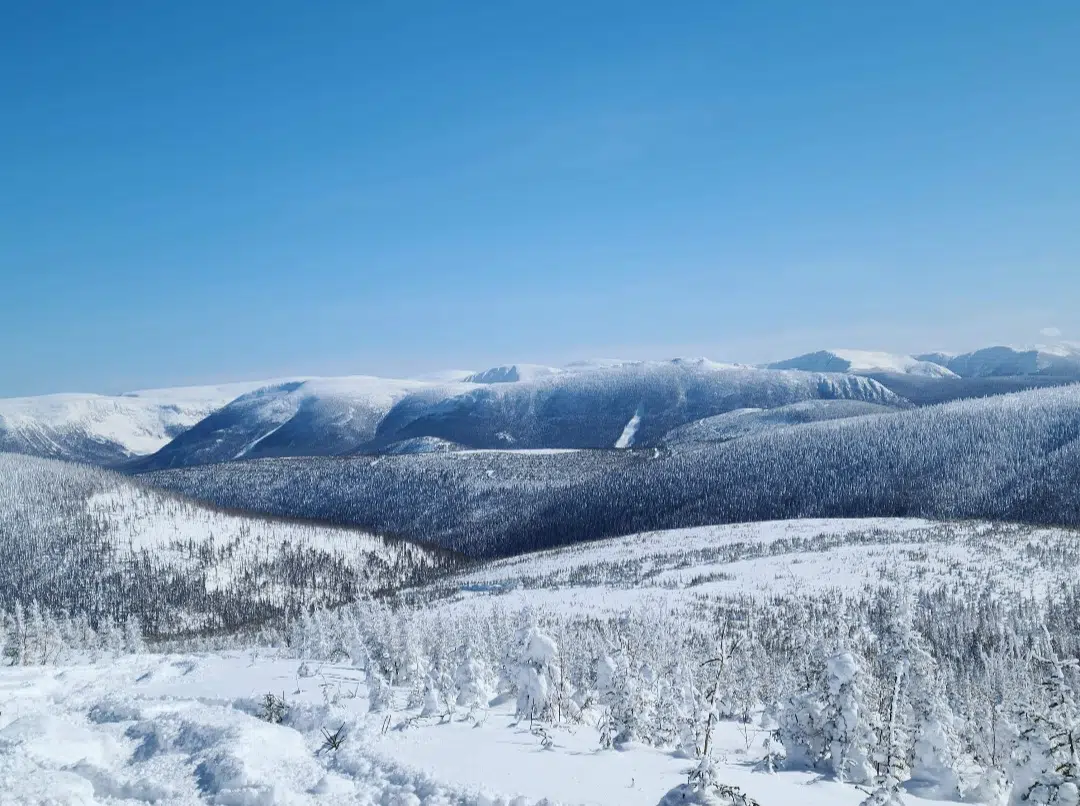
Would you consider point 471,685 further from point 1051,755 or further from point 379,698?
point 1051,755

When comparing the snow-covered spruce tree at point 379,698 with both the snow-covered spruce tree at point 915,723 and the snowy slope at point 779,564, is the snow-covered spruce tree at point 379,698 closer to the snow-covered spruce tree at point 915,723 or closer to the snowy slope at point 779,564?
the snow-covered spruce tree at point 915,723

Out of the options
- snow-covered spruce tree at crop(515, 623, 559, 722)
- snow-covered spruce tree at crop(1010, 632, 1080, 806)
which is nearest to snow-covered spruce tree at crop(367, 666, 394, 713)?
snow-covered spruce tree at crop(515, 623, 559, 722)

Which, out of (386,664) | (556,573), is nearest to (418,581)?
(556,573)

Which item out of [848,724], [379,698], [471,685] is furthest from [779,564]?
[379,698]

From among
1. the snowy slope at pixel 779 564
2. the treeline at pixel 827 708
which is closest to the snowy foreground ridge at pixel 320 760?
the treeline at pixel 827 708

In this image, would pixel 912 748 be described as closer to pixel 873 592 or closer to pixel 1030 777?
pixel 1030 777

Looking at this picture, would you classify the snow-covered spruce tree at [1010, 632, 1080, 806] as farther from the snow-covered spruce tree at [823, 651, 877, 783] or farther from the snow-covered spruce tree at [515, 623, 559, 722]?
the snow-covered spruce tree at [515, 623, 559, 722]
